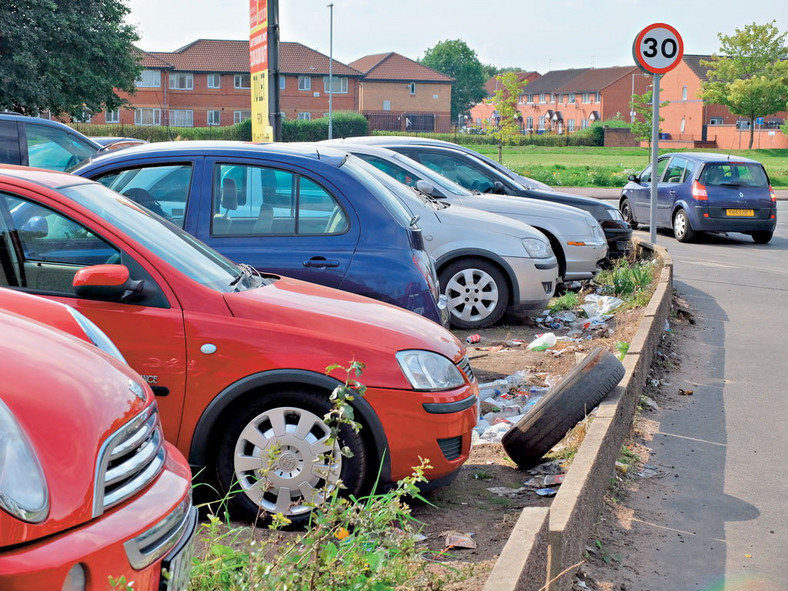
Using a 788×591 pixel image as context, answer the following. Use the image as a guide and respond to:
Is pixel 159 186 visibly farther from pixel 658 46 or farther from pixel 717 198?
pixel 717 198

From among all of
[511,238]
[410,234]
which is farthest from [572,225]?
[410,234]

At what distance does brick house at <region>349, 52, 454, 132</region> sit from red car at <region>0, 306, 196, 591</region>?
93434mm

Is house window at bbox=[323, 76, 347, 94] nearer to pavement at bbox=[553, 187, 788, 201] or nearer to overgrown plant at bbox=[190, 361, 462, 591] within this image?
pavement at bbox=[553, 187, 788, 201]

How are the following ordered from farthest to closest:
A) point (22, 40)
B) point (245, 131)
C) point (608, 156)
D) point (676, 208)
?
point (608, 156) → point (245, 131) → point (22, 40) → point (676, 208)

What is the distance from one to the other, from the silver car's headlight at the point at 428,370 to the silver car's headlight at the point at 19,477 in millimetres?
2437

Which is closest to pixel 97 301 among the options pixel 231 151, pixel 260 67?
pixel 231 151

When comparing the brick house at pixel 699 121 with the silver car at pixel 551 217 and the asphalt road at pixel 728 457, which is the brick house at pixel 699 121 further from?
the asphalt road at pixel 728 457

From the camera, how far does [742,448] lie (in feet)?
21.1

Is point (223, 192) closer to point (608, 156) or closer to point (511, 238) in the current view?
point (511, 238)

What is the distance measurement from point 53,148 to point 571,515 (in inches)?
428

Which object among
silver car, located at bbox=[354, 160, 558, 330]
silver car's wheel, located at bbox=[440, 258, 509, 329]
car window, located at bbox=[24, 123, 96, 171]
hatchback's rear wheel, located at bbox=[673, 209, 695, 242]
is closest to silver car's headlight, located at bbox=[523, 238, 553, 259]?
silver car, located at bbox=[354, 160, 558, 330]

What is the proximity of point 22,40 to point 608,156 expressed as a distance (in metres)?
45.8

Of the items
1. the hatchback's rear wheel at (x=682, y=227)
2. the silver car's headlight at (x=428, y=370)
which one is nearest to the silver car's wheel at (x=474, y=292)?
the silver car's headlight at (x=428, y=370)

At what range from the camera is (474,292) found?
9.97 metres
